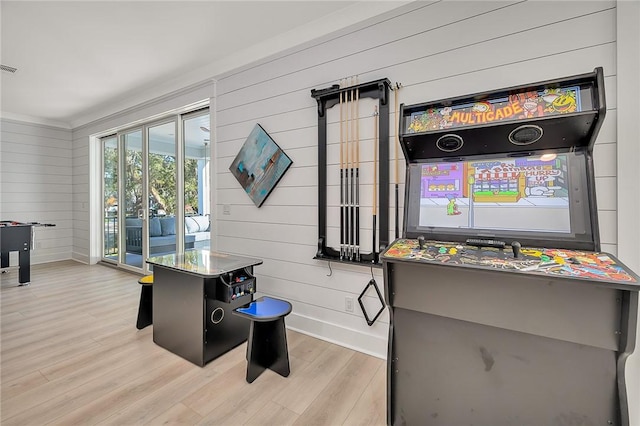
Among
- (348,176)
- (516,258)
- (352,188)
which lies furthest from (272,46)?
(516,258)

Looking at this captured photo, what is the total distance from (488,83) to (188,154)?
3.70 meters

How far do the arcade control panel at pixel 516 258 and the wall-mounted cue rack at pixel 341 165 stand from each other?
0.74 m

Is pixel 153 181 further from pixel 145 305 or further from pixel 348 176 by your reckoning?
pixel 348 176

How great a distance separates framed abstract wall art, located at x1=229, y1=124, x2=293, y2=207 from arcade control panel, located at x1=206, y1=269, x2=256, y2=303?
919mm

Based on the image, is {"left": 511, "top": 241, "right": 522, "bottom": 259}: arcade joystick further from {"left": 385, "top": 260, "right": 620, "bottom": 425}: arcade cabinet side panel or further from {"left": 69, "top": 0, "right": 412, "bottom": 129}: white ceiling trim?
{"left": 69, "top": 0, "right": 412, "bottom": 129}: white ceiling trim

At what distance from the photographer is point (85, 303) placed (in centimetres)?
346

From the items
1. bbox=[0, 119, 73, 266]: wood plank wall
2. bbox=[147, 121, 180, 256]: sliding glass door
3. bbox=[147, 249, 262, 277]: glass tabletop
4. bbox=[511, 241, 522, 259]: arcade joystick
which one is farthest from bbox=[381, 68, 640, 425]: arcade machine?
bbox=[0, 119, 73, 266]: wood plank wall

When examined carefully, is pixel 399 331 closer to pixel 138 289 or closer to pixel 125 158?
pixel 138 289

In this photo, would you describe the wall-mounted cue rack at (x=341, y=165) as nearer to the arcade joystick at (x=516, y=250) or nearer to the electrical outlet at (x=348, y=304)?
the electrical outlet at (x=348, y=304)

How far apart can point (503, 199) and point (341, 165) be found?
1293mm

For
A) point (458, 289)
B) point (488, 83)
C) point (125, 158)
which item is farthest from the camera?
point (125, 158)

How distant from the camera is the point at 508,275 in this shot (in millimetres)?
1185

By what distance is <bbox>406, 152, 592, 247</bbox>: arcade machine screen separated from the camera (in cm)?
135

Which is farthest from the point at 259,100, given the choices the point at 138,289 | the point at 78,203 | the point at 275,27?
the point at 78,203
